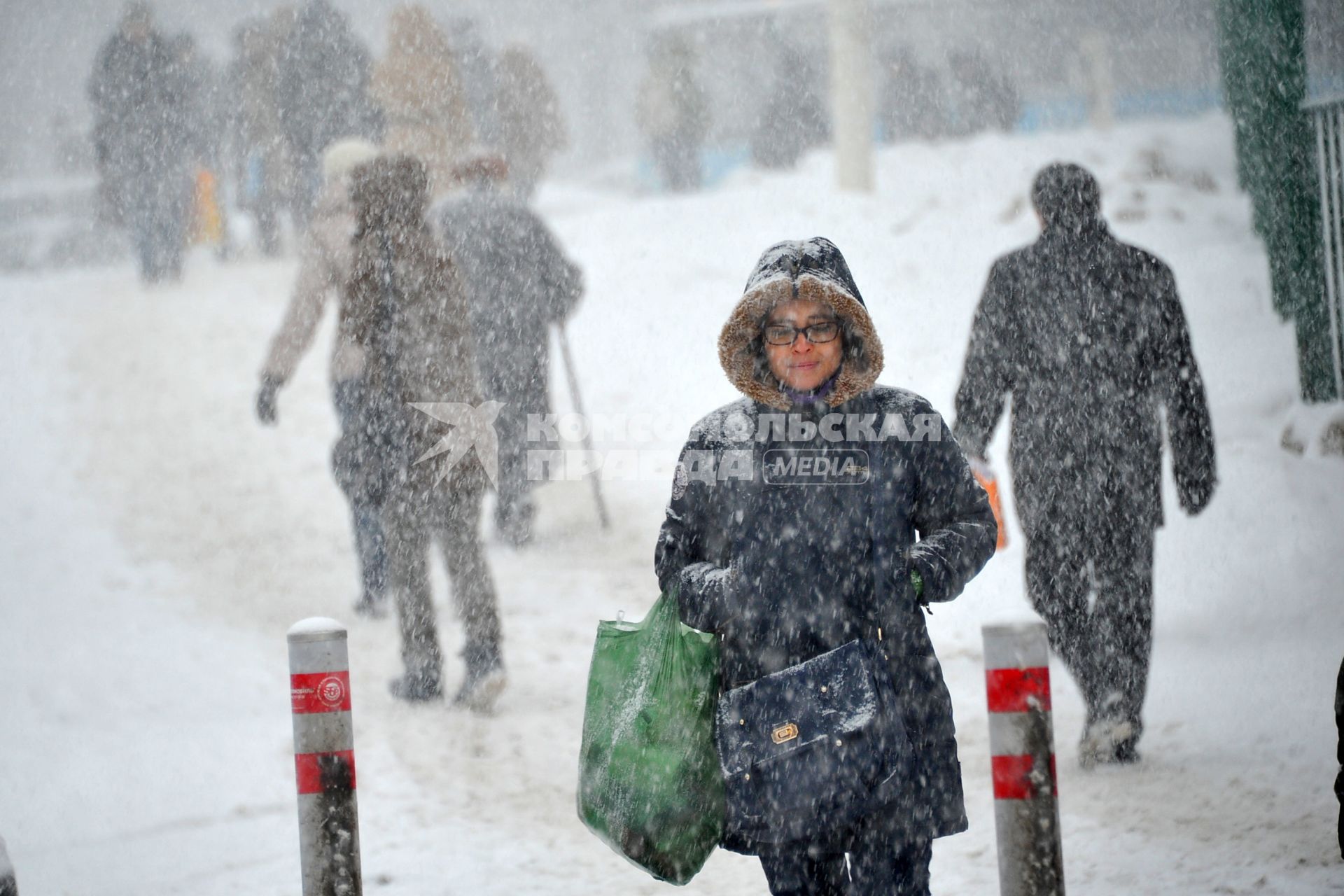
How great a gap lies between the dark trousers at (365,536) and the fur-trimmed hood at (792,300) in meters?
4.27

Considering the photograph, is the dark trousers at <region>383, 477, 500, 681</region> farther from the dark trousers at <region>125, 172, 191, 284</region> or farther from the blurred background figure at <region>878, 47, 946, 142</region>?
the blurred background figure at <region>878, 47, 946, 142</region>

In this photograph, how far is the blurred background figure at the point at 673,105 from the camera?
18859 millimetres

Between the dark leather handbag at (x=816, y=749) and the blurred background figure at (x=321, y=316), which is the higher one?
the blurred background figure at (x=321, y=316)

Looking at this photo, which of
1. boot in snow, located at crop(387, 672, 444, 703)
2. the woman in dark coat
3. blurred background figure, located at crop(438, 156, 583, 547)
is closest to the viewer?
the woman in dark coat

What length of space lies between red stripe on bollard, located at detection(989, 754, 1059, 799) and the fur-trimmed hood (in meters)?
0.86

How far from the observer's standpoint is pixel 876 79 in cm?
2228

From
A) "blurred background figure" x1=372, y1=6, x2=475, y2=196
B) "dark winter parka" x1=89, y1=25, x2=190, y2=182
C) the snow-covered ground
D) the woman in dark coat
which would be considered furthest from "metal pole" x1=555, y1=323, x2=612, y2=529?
"dark winter parka" x1=89, y1=25, x2=190, y2=182

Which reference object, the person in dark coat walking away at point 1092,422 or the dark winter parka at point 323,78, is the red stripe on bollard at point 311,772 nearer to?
the person in dark coat walking away at point 1092,422

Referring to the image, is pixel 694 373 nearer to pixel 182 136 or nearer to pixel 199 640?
pixel 199 640

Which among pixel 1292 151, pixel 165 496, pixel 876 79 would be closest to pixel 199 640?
pixel 165 496

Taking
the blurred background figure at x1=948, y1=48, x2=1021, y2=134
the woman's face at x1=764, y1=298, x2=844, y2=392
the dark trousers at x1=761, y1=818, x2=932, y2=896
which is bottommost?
the dark trousers at x1=761, y1=818, x2=932, y2=896

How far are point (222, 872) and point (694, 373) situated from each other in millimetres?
7546

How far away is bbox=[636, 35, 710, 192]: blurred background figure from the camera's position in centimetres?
1886

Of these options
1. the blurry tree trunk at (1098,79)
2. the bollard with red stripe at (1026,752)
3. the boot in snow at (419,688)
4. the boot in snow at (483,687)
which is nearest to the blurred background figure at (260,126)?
the blurry tree trunk at (1098,79)
